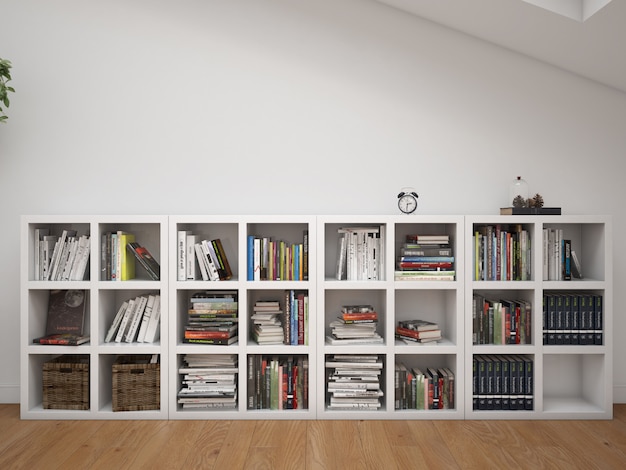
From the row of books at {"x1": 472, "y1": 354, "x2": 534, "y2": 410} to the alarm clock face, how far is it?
97 centimetres

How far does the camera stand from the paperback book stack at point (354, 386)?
131 inches

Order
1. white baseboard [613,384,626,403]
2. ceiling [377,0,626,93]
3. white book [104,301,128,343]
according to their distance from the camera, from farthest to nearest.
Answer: white baseboard [613,384,626,403] → white book [104,301,128,343] → ceiling [377,0,626,93]

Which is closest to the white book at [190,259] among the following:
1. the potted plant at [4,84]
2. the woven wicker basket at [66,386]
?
the woven wicker basket at [66,386]

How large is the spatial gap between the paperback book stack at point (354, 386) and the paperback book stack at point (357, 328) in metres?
0.13

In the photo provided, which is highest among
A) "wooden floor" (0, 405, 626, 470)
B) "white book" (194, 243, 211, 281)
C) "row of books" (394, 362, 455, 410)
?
"white book" (194, 243, 211, 281)

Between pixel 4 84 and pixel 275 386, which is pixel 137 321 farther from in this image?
pixel 4 84

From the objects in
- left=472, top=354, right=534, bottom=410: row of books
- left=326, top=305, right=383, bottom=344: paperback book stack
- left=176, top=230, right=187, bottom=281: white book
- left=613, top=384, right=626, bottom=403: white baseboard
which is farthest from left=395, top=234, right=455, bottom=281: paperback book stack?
left=613, top=384, right=626, bottom=403: white baseboard

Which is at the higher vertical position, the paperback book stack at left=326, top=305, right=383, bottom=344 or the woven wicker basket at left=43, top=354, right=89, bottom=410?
the paperback book stack at left=326, top=305, right=383, bottom=344

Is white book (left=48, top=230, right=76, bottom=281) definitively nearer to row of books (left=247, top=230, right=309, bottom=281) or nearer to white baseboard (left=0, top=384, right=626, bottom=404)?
white baseboard (left=0, top=384, right=626, bottom=404)

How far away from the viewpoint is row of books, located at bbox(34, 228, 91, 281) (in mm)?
3369

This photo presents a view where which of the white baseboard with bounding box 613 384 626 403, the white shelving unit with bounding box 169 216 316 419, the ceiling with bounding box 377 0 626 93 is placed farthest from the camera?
the white baseboard with bounding box 613 384 626 403

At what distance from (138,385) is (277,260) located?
1.07 m

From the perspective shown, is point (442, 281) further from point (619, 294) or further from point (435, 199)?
point (619, 294)

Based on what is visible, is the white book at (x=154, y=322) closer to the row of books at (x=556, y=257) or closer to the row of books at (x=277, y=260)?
the row of books at (x=277, y=260)
